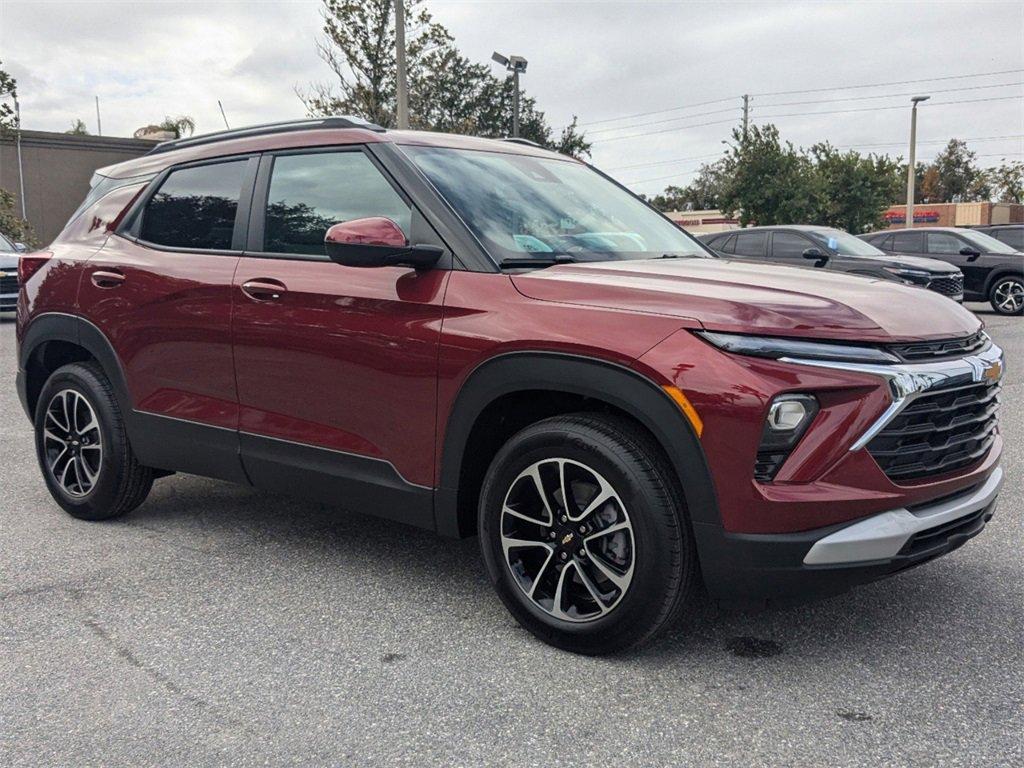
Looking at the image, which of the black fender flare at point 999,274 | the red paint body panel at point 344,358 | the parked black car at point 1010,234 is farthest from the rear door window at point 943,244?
the red paint body panel at point 344,358

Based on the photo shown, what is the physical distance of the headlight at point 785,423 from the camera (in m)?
2.79

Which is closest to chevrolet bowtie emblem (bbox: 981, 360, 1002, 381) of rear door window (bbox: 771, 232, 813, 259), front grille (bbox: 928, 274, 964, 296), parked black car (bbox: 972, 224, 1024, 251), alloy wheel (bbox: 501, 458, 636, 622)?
alloy wheel (bbox: 501, 458, 636, 622)

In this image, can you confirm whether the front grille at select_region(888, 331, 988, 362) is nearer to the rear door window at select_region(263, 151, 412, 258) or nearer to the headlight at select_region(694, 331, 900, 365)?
the headlight at select_region(694, 331, 900, 365)

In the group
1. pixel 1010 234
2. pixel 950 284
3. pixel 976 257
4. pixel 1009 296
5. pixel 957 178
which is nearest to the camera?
pixel 950 284

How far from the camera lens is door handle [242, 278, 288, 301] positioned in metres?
3.91

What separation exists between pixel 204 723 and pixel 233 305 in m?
1.81

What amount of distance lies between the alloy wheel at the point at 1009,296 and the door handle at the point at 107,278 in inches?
663

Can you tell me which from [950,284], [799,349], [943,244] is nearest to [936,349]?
[799,349]

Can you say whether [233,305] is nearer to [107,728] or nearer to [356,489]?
[356,489]

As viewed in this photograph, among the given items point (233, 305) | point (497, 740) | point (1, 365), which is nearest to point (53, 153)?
point (1, 365)

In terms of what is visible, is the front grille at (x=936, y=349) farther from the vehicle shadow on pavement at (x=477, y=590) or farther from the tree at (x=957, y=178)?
the tree at (x=957, y=178)

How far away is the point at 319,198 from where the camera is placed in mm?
4020

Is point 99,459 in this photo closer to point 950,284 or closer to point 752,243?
point 752,243

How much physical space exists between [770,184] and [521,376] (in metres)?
40.3
